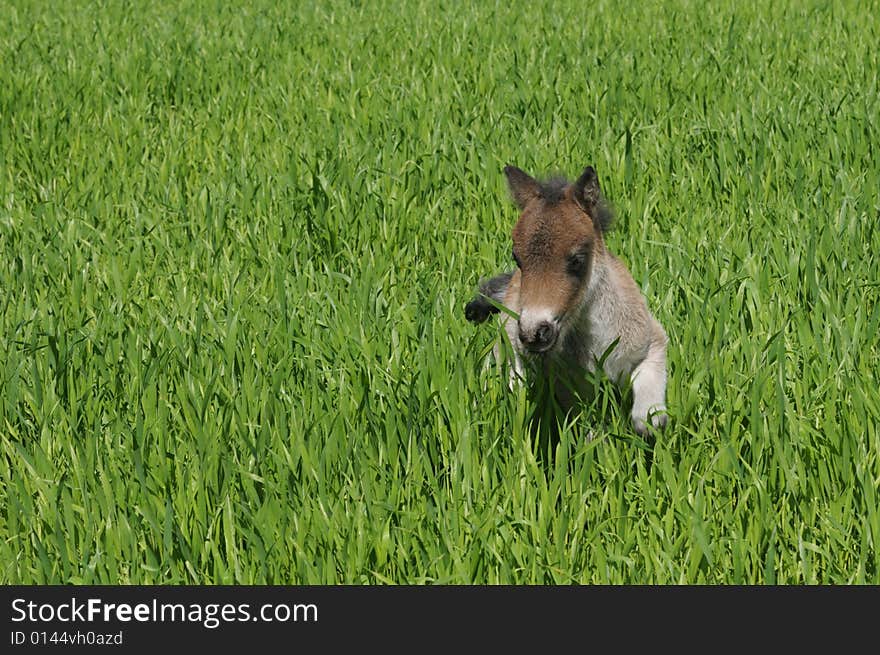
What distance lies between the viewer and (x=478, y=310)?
4.23 meters

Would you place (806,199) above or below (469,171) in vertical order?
below

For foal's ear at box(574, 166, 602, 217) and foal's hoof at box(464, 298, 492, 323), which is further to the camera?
foal's hoof at box(464, 298, 492, 323)

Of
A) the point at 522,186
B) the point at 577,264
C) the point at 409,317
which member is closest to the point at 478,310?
the point at 409,317

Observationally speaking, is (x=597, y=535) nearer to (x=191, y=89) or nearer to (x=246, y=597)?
(x=246, y=597)

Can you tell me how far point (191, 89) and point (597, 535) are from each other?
6.81m

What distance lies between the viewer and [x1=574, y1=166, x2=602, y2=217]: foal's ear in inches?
142

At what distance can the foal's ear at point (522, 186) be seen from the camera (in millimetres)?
3689

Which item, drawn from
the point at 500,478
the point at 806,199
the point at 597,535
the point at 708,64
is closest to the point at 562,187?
the point at 500,478

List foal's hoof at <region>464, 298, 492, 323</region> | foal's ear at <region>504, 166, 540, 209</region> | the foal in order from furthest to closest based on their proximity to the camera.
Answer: foal's hoof at <region>464, 298, 492, 323</region> → foal's ear at <region>504, 166, 540, 209</region> → the foal

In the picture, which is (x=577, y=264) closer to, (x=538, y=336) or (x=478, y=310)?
(x=538, y=336)

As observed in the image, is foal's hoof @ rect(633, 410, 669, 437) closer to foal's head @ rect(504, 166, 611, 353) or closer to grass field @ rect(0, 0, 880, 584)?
grass field @ rect(0, 0, 880, 584)

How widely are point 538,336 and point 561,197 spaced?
1.94ft

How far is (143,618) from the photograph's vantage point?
285 cm

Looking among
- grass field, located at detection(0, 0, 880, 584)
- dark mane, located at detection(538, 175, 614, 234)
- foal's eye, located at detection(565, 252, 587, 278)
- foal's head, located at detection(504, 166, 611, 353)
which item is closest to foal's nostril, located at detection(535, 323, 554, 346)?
foal's head, located at detection(504, 166, 611, 353)
